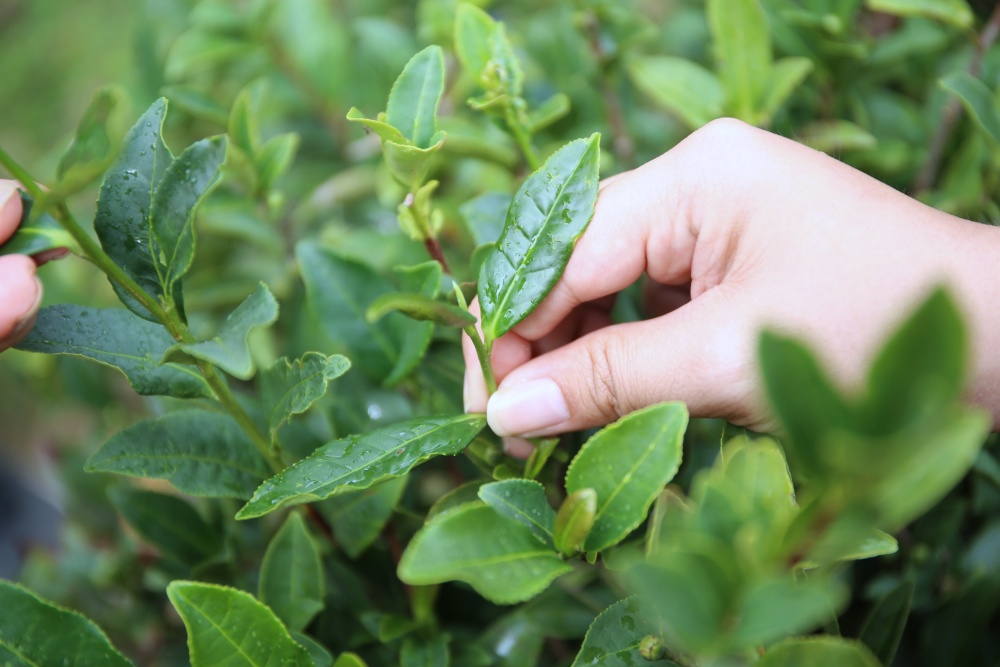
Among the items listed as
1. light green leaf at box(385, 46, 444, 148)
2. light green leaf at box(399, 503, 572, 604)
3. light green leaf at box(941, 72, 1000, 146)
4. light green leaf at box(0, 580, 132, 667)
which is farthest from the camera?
light green leaf at box(941, 72, 1000, 146)

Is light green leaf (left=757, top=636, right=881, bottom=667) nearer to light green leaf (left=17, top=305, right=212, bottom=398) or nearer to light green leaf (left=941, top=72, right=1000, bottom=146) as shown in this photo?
light green leaf (left=17, top=305, right=212, bottom=398)

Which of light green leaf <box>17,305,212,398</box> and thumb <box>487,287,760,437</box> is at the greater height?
light green leaf <box>17,305,212,398</box>

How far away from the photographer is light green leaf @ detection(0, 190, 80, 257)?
2.32 feet

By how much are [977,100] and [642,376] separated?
0.64 m

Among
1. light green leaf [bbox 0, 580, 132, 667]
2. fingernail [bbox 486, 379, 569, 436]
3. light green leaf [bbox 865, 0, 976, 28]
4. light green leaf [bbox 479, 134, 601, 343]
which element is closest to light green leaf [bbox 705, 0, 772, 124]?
light green leaf [bbox 865, 0, 976, 28]

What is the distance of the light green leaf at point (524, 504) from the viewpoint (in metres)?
0.71

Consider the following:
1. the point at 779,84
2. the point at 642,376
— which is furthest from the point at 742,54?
the point at 642,376

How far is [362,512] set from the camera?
0.95 metres

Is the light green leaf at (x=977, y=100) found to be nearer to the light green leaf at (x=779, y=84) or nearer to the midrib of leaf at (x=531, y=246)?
the light green leaf at (x=779, y=84)

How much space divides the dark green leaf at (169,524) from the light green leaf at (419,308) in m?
0.55

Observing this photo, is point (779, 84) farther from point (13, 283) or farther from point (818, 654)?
point (13, 283)

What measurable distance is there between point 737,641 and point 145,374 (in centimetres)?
61

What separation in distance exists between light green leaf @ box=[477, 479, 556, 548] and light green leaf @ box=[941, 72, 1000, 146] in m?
0.77

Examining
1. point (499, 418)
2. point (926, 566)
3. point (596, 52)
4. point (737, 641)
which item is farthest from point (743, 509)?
point (596, 52)
